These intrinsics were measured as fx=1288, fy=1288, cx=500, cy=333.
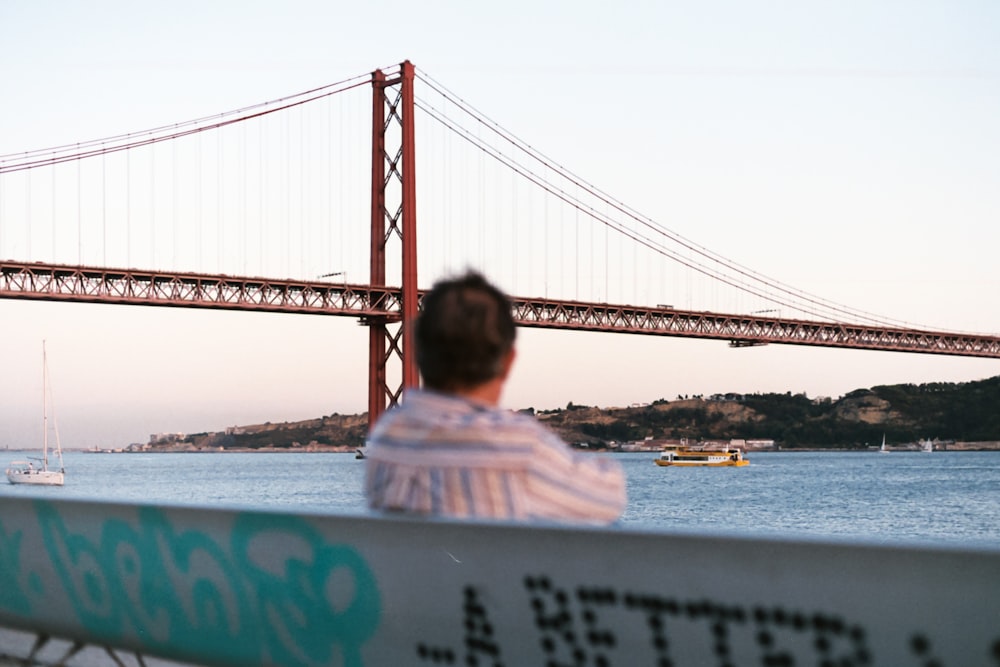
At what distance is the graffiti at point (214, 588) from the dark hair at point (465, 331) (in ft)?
1.65

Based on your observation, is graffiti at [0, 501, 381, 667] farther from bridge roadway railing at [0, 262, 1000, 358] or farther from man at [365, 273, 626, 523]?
bridge roadway railing at [0, 262, 1000, 358]

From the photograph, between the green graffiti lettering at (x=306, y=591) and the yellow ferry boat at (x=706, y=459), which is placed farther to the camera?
the yellow ferry boat at (x=706, y=459)

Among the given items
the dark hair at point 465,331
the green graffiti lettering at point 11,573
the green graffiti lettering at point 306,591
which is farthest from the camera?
the green graffiti lettering at point 11,573

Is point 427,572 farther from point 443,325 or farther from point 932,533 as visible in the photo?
point 932,533

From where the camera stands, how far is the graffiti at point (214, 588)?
7.11 feet

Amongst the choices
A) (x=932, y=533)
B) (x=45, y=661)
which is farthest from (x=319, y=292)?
(x=45, y=661)

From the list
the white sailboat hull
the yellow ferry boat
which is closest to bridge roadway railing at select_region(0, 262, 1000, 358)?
the white sailboat hull

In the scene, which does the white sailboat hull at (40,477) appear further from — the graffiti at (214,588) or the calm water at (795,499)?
the graffiti at (214,588)

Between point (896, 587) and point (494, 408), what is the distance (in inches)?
23.2

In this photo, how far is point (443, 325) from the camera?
1733 millimetres

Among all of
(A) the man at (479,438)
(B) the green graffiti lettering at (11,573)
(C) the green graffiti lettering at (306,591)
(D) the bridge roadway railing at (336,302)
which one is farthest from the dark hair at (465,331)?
(D) the bridge roadway railing at (336,302)

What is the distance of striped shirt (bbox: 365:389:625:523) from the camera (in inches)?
69.4

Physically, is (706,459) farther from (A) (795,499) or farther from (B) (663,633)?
→ (B) (663,633)

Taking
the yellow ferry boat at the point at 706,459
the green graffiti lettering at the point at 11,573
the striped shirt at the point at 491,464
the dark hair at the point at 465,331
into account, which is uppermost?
the dark hair at the point at 465,331
